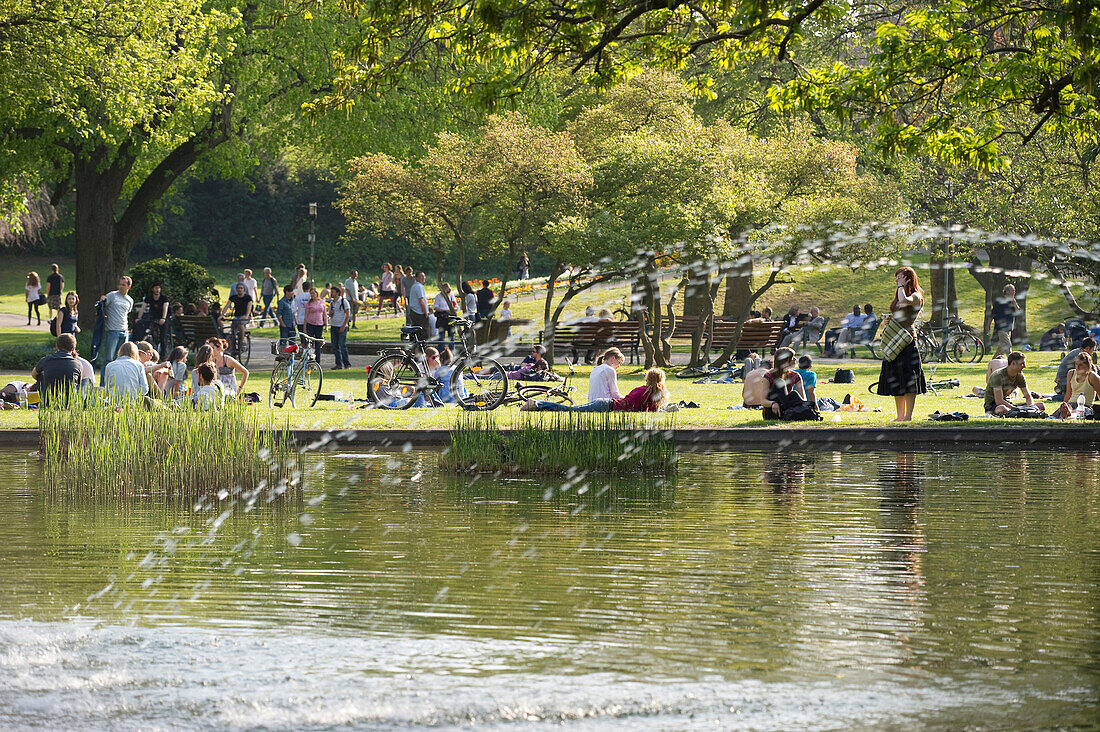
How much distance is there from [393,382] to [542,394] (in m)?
2.51

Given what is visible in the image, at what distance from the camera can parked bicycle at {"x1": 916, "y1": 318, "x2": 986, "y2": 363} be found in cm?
3441

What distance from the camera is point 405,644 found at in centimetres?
663

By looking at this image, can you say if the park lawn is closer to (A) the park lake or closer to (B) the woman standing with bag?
(B) the woman standing with bag

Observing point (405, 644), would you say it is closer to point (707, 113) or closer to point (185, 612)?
point (185, 612)

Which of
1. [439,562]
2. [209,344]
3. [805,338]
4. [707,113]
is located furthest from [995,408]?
[707,113]

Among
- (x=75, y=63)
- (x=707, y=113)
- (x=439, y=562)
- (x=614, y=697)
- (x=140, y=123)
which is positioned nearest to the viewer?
(x=614, y=697)

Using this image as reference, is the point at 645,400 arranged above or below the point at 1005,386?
below

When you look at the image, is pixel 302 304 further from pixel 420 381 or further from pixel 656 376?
pixel 656 376

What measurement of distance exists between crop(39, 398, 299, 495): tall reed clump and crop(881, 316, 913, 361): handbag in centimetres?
831

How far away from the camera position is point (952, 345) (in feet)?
119

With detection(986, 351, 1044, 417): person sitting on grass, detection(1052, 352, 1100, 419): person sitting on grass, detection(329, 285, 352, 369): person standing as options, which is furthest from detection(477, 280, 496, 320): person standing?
detection(1052, 352, 1100, 419): person sitting on grass

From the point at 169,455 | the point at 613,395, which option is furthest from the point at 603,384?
the point at 169,455

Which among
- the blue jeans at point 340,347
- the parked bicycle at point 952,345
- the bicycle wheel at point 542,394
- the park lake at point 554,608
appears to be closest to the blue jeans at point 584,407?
the bicycle wheel at point 542,394

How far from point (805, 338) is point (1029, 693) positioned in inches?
1348
